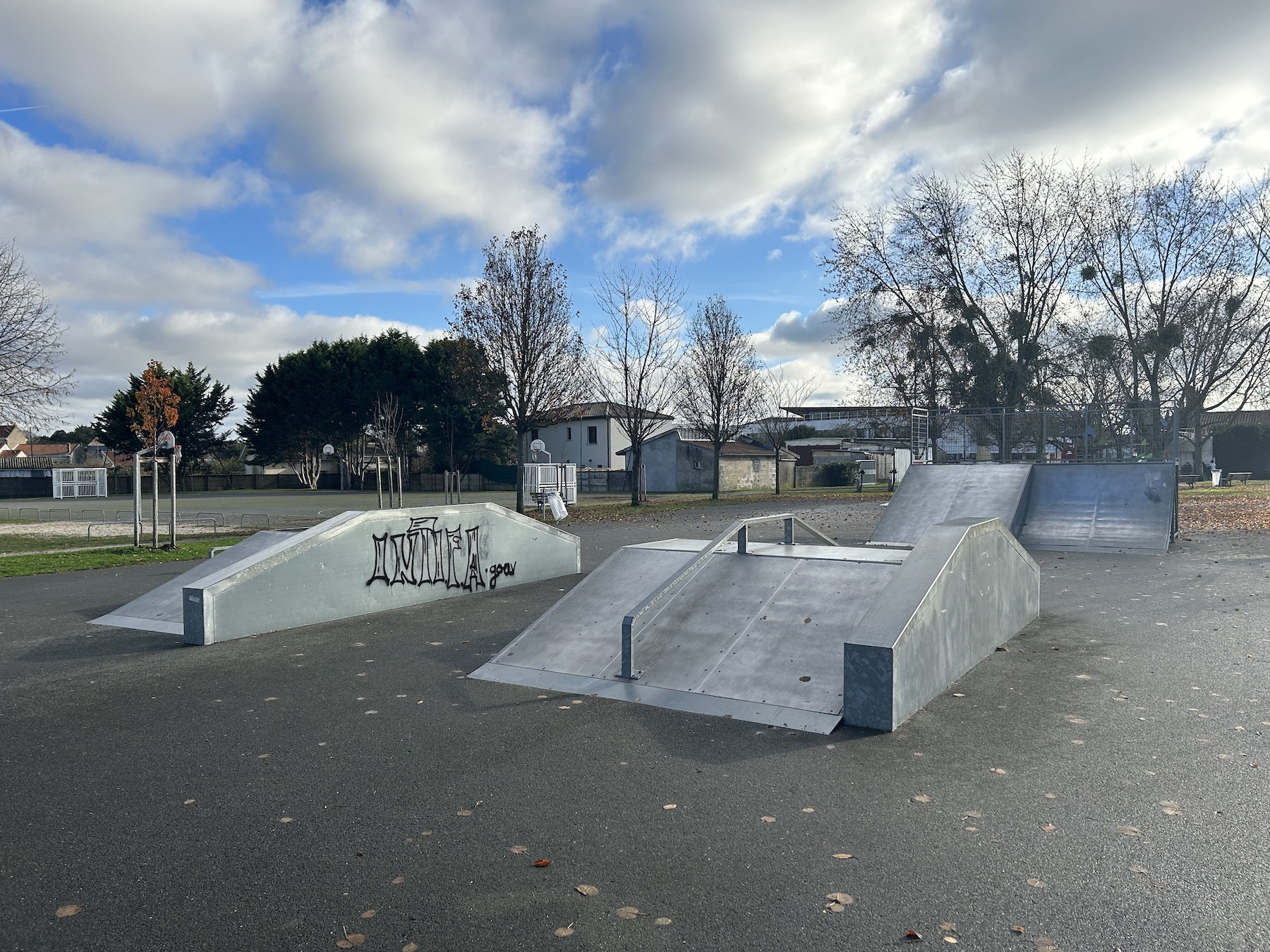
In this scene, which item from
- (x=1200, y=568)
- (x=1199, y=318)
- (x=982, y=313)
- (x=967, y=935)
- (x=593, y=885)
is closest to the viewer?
(x=967, y=935)

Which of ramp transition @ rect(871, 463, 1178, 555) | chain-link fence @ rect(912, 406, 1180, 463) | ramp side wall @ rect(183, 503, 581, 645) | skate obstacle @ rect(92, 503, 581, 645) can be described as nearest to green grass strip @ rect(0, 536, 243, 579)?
skate obstacle @ rect(92, 503, 581, 645)

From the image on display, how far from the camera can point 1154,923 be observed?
3109 mm

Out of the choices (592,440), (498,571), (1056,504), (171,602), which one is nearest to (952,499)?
(1056,504)

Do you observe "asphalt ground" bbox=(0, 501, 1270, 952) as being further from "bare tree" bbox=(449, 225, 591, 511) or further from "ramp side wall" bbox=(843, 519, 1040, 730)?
"bare tree" bbox=(449, 225, 591, 511)

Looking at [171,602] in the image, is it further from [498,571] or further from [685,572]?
[685,572]

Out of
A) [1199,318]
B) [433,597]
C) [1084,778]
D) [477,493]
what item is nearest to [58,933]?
[1084,778]

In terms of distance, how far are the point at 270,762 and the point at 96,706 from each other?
2321 mm

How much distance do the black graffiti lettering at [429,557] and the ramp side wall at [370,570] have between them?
11mm

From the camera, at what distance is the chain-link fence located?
21.5 metres

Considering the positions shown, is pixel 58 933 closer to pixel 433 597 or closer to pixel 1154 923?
pixel 1154 923

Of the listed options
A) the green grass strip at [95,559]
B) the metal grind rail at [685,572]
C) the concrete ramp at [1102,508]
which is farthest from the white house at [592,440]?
the metal grind rail at [685,572]

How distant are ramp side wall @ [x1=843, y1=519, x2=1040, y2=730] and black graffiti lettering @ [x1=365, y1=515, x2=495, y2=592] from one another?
642 cm

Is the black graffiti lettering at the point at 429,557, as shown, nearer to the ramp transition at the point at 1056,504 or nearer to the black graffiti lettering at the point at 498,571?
the black graffiti lettering at the point at 498,571

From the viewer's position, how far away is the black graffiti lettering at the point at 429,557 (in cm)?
1038
